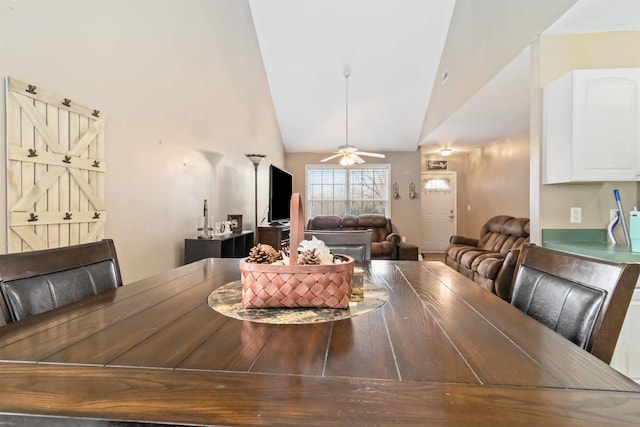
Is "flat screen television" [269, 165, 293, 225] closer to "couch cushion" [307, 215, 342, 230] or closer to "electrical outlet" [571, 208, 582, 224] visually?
"couch cushion" [307, 215, 342, 230]

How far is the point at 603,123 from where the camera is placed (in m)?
2.05

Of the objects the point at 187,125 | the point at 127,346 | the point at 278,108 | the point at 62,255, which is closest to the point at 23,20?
the point at 62,255

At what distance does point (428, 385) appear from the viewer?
1.75ft

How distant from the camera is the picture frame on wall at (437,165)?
795cm

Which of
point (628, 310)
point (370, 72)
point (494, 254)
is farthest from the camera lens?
point (370, 72)

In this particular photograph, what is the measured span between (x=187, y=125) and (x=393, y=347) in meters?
3.01

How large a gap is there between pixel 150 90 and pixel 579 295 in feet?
9.41

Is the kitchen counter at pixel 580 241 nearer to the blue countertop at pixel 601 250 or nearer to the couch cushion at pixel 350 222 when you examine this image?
the blue countertop at pixel 601 250

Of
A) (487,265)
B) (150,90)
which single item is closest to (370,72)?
(487,265)

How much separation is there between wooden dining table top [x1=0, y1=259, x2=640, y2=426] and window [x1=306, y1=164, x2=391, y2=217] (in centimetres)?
635

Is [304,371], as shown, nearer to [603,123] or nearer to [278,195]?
[603,123]

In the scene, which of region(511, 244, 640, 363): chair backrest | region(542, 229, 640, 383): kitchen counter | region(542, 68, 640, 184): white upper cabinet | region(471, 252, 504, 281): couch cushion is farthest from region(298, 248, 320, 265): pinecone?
region(471, 252, 504, 281): couch cushion

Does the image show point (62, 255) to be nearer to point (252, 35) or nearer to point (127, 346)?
point (127, 346)

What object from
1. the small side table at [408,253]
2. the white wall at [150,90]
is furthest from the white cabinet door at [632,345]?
the small side table at [408,253]
